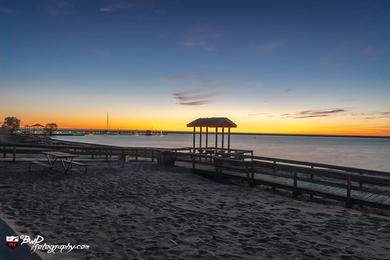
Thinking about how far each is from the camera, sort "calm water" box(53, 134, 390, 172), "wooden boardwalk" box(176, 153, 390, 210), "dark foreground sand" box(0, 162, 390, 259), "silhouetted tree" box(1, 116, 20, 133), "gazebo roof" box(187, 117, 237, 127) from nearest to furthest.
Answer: "dark foreground sand" box(0, 162, 390, 259) < "wooden boardwalk" box(176, 153, 390, 210) < "gazebo roof" box(187, 117, 237, 127) < "calm water" box(53, 134, 390, 172) < "silhouetted tree" box(1, 116, 20, 133)

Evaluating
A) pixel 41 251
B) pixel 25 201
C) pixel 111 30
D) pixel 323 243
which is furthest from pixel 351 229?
pixel 111 30

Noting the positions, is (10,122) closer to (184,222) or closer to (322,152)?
(322,152)

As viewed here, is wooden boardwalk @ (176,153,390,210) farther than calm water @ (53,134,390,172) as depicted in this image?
No

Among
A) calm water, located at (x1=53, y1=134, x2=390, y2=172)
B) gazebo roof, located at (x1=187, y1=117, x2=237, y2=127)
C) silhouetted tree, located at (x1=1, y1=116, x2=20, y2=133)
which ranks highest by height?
silhouetted tree, located at (x1=1, y1=116, x2=20, y2=133)

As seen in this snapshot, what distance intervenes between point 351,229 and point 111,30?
15043mm

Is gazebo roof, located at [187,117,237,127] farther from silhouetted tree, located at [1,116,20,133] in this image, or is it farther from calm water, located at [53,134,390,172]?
silhouetted tree, located at [1,116,20,133]

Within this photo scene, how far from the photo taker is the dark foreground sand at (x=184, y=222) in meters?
4.18

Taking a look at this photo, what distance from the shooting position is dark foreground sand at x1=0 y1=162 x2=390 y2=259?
165 inches

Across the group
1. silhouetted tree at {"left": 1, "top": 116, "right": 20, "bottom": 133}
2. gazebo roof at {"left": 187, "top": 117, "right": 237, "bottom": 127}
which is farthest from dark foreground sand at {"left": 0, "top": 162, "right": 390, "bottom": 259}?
silhouetted tree at {"left": 1, "top": 116, "right": 20, "bottom": 133}

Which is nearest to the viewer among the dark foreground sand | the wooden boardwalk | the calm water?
the dark foreground sand

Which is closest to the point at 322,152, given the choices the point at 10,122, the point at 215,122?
the point at 215,122

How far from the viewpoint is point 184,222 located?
553 centimetres

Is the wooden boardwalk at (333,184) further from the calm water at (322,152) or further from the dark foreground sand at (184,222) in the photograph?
the calm water at (322,152)

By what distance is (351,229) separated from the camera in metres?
5.46
